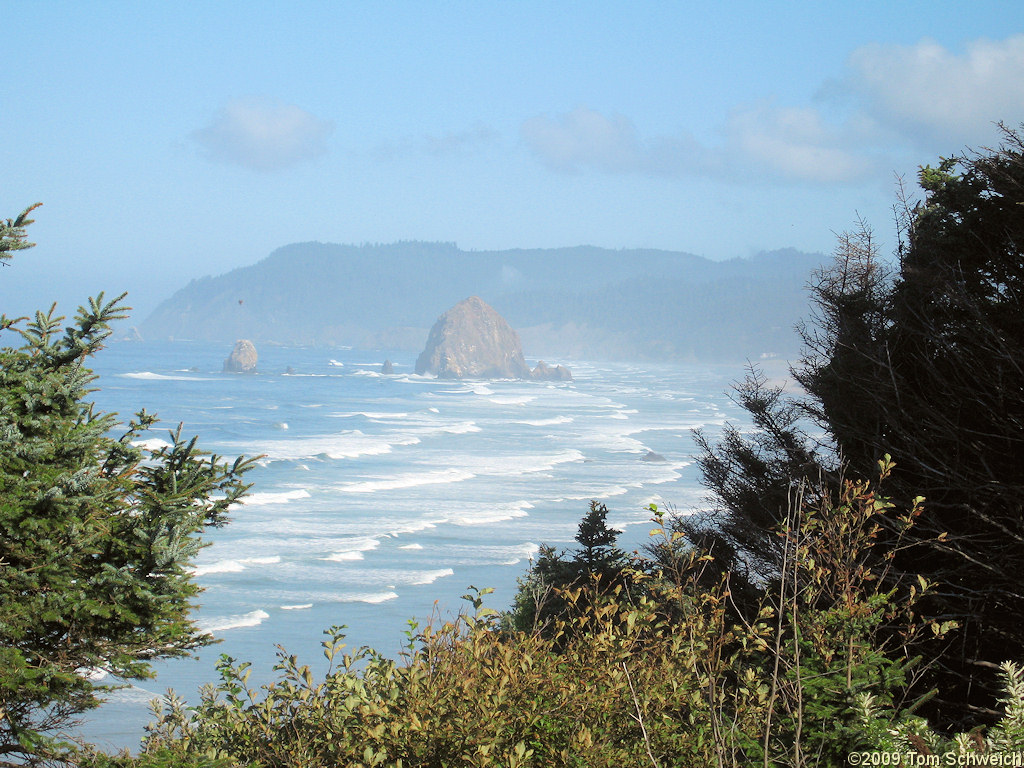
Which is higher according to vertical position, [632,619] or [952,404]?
[952,404]

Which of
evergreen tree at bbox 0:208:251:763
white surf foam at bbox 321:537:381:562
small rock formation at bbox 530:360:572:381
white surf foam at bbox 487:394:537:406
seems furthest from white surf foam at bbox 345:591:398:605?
small rock formation at bbox 530:360:572:381

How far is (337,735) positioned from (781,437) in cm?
1308

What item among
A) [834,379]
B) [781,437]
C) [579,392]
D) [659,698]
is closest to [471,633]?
[659,698]

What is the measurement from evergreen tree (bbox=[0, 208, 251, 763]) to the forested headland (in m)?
0.02

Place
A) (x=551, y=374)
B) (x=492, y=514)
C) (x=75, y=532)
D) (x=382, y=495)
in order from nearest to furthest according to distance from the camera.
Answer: (x=75, y=532) < (x=492, y=514) < (x=382, y=495) < (x=551, y=374)

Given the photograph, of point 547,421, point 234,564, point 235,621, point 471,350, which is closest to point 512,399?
point 547,421

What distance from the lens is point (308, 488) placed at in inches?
1548

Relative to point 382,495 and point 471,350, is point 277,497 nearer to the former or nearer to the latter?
point 382,495

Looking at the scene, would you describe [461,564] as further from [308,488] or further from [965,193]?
[965,193]

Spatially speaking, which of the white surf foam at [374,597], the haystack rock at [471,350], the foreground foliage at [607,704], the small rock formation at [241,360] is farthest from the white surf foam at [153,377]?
the foreground foliage at [607,704]

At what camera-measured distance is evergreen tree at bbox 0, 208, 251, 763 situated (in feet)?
15.3

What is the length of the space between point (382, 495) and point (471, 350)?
9663 centimetres

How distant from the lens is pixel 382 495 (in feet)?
124

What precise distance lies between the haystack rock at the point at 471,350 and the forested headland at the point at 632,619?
12040cm
